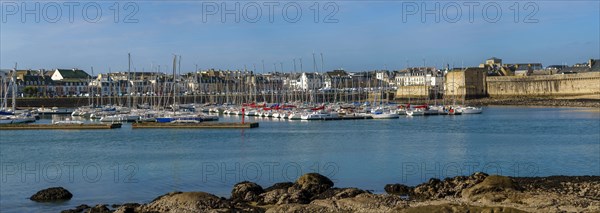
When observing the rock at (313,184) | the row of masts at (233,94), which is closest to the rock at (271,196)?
the rock at (313,184)

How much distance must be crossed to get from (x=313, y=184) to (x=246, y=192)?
1559mm

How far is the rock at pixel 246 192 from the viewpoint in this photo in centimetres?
1661

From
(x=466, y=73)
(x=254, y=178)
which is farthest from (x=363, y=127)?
(x=466, y=73)

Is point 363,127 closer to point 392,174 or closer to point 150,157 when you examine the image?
point 150,157

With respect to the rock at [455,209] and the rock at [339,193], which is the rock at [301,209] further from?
the rock at [455,209]

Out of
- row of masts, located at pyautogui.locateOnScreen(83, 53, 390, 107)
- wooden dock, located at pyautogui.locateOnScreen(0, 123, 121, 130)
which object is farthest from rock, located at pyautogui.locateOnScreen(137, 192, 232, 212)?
row of masts, located at pyautogui.locateOnScreen(83, 53, 390, 107)

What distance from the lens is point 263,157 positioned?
2711 cm

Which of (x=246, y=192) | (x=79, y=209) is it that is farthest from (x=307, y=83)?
(x=79, y=209)

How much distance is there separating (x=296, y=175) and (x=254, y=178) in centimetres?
129

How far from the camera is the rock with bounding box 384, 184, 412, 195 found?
58.0 ft

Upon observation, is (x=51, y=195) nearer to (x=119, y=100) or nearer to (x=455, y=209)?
(x=455, y=209)

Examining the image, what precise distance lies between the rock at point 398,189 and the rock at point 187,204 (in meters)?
4.43

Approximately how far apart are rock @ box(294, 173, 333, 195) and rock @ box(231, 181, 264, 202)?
92 cm

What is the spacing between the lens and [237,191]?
17203mm
